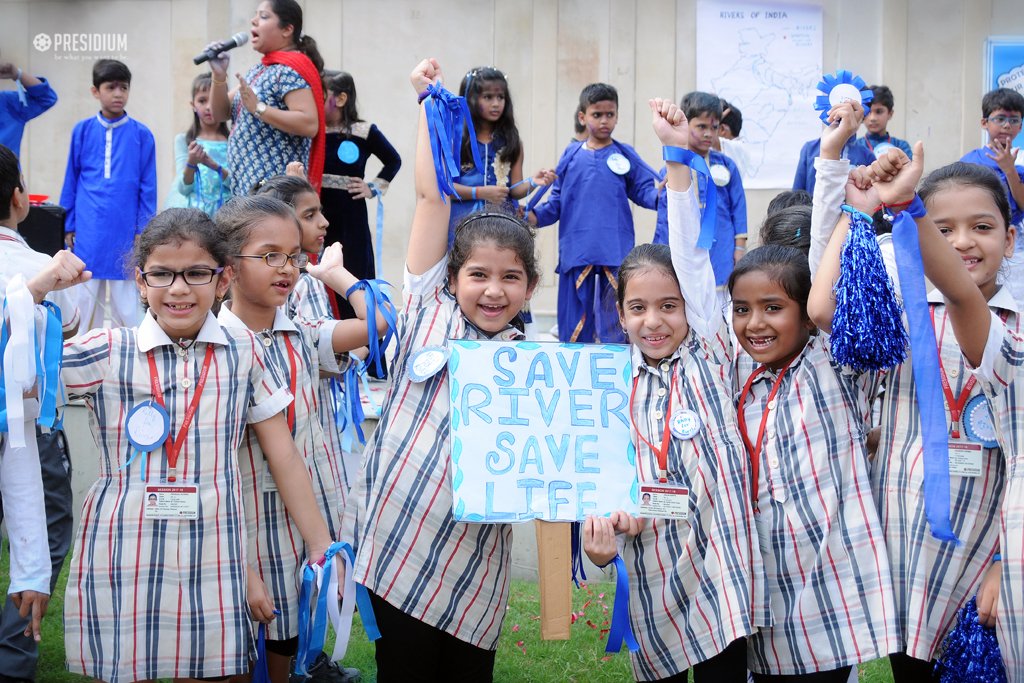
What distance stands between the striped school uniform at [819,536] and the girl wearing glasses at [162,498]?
1351mm

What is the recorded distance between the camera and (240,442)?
113 inches

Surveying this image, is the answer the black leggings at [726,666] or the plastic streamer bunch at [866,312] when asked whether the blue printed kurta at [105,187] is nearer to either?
the black leggings at [726,666]

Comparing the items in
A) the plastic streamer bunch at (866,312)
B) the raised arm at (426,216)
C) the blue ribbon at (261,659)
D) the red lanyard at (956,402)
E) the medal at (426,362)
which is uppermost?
the raised arm at (426,216)

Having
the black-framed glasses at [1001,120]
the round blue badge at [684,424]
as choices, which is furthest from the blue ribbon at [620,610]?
the black-framed glasses at [1001,120]

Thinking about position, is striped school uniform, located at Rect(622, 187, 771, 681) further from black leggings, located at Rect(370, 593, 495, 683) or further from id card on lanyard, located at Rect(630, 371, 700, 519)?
black leggings, located at Rect(370, 593, 495, 683)

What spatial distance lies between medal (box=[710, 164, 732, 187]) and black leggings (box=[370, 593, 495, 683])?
4.12 meters

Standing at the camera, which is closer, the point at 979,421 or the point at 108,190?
the point at 979,421

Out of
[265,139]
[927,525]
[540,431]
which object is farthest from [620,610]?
[265,139]

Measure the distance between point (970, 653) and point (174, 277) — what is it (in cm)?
217

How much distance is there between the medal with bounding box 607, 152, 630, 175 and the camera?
603cm

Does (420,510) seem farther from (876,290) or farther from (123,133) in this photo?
(123,133)

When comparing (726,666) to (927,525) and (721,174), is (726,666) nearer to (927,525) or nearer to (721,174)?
(927,525)

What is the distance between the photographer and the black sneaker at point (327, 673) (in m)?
3.75

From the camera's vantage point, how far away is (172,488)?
269cm
